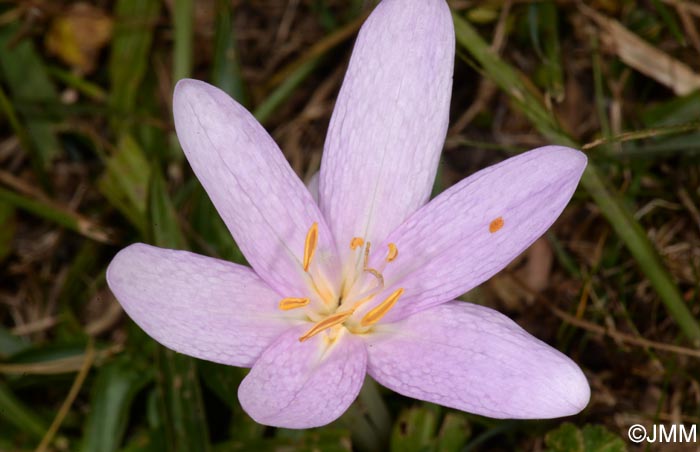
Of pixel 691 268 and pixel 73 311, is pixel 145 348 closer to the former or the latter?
pixel 73 311

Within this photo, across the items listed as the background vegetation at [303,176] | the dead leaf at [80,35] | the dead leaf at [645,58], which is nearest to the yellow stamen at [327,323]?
the background vegetation at [303,176]

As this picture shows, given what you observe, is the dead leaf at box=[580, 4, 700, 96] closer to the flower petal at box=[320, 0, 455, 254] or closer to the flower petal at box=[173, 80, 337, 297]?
the flower petal at box=[320, 0, 455, 254]

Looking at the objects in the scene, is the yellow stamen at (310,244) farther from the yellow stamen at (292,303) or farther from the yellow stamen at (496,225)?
the yellow stamen at (496,225)

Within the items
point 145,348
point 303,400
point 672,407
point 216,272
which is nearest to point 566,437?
point 672,407

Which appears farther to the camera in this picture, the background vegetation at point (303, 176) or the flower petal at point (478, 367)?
the background vegetation at point (303, 176)

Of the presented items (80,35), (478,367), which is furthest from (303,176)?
(478,367)

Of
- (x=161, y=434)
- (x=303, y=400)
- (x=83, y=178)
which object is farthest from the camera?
(x=83, y=178)

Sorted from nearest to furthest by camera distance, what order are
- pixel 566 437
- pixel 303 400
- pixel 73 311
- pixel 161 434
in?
pixel 303 400 < pixel 566 437 < pixel 161 434 < pixel 73 311

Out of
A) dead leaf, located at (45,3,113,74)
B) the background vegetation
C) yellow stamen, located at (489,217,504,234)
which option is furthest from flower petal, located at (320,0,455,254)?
dead leaf, located at (45,3,113,74)
